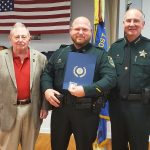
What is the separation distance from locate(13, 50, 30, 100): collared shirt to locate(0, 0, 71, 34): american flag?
7.86 feet

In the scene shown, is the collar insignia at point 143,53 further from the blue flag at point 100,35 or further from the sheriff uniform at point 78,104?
the blue flag at point 100,35

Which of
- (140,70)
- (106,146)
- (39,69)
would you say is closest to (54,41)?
(106,146)

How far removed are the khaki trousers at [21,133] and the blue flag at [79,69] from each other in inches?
18.1

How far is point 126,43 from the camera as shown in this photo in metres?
2.59

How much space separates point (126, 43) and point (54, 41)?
8.56ft

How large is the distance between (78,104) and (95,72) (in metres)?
0.32

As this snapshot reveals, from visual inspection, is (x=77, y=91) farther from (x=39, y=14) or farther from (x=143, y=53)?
(x=39, y=14)

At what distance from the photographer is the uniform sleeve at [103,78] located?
227 centimetres

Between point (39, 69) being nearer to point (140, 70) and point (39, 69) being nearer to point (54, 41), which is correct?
point (140, 70)

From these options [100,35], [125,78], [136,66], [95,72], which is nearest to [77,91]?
[95,72]

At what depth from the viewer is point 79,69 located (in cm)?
243

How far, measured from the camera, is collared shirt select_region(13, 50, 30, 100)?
2.49 meters

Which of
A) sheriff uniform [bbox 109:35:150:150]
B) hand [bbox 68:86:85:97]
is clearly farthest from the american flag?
hand [bbox 68:86:85:97]

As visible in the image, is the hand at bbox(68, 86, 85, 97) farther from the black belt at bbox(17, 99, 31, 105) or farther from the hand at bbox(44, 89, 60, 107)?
the black belt at bbox(17, 99, 31, 105)
